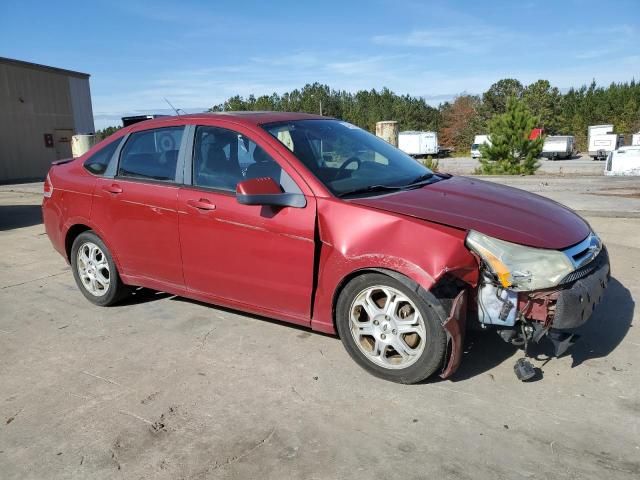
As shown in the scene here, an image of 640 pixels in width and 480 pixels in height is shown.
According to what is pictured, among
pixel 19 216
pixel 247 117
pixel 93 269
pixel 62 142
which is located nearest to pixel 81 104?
pixel 62 142

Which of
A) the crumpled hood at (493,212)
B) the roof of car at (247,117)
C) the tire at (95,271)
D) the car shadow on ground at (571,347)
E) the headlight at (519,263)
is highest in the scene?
the roof of car at (247,117)

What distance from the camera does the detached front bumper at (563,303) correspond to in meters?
3.03

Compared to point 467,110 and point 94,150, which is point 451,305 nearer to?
point 94,150

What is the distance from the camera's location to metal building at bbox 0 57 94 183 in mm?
26094

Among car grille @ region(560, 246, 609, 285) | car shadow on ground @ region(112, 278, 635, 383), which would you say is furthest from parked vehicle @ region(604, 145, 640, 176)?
car grille @ region(560, 246, 609, 285)

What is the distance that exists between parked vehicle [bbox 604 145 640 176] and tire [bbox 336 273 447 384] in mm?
18459

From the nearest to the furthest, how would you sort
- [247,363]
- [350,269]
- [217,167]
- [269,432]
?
[269,432], [350,269], [247,363], [217,167]

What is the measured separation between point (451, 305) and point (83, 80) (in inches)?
1283

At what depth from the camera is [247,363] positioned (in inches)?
147

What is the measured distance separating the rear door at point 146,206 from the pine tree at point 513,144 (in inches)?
826

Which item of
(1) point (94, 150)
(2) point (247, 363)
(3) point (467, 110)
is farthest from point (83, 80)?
(3) point (467, 110)

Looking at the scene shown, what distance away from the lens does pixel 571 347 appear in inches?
150

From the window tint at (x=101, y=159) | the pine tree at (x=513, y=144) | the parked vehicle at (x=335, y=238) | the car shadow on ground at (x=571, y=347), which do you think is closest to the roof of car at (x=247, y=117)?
the parked vehicle at (x=335, y=238)

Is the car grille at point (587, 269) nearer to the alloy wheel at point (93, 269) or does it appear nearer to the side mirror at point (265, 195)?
the side mirror at point (265, 195)
